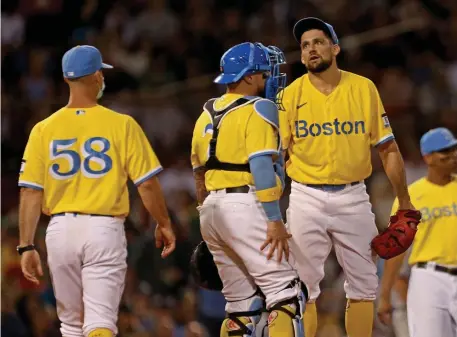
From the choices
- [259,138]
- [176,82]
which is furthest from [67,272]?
[176,82]

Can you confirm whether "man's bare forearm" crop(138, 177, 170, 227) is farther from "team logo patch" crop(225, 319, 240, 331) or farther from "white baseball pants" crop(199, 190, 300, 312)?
"team logo patch" crop(225, 319, 240, 331)

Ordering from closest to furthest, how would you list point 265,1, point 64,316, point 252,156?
point 252,156 < point 64,316 < point 265,1

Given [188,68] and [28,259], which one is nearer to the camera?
[28,259]

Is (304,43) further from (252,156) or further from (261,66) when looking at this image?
(252,156)

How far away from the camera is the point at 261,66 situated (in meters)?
6.76

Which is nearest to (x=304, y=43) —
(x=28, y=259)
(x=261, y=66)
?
(x=261, y=66)

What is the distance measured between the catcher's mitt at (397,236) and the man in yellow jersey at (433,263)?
1.74 feet

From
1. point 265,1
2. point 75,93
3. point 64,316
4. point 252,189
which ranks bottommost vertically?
point 64,316

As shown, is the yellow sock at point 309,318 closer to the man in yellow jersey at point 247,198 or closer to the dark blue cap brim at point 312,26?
the man in yellow jersey at point 247,198

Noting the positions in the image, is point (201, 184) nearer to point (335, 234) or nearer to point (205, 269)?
point (205, 269)

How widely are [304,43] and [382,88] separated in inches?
240

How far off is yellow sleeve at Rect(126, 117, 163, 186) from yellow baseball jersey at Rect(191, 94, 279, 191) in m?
0.38

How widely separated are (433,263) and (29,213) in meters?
2.95

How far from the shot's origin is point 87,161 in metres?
6.88
